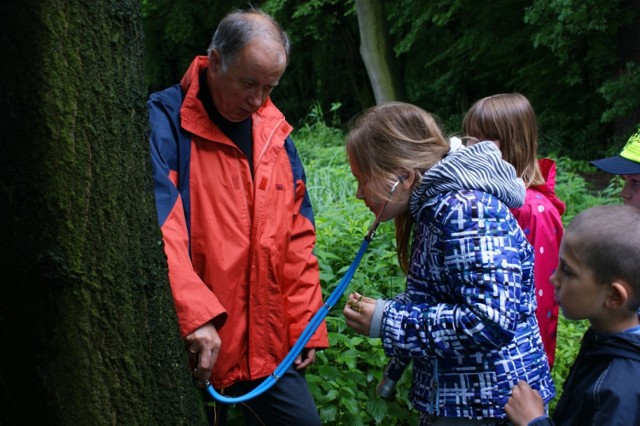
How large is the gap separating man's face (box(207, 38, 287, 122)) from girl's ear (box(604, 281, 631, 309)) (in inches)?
57.7

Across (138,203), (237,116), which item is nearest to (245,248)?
(237,116)

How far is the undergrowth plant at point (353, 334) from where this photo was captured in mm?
3480

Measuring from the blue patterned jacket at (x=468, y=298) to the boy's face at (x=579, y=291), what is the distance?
0.12m

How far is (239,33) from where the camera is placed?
9.15 feet

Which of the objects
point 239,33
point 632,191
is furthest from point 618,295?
point 239,33

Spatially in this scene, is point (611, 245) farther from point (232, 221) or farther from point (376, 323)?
point (232, 221)

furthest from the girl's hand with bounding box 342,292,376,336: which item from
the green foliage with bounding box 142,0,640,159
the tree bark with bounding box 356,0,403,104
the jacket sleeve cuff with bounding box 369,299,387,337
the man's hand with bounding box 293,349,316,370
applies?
the tree bark with bounding box 356,0,403,104

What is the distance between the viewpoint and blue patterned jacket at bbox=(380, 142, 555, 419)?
2152mm

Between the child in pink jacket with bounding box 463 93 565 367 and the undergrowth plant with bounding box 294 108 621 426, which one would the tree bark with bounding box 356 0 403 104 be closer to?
the undergrowth plant with bounding box 294 108 621 426

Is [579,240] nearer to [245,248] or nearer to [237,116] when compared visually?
[245,248]

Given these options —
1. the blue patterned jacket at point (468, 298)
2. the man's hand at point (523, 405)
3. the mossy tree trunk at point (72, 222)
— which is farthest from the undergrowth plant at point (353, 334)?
the mossy tree trunk at point (72, 222)

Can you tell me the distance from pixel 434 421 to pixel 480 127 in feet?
5.59

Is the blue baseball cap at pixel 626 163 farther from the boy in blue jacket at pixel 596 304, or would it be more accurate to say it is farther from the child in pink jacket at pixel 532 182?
the boy in blue jacket at pixel 596 304

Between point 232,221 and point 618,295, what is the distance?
137 centimetres
